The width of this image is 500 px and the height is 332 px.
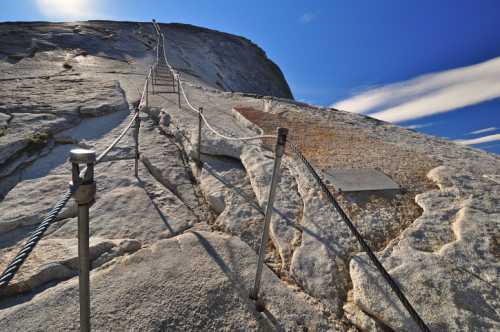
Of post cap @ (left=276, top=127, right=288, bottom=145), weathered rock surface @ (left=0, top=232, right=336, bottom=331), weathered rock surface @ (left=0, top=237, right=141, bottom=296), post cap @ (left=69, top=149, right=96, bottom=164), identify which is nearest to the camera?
post cap @ (left=69, top=149, right=96, bottom=164)

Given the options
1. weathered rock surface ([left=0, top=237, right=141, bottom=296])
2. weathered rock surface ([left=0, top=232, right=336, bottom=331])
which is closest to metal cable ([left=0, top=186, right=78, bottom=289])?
weathered rock surface ([left=0, top=232, right=336, bottom=331])

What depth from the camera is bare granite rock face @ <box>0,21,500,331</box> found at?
7.54 feet

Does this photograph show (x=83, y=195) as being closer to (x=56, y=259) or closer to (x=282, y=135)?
(x=282, y=135)

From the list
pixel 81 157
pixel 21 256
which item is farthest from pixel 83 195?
pixel 21 256

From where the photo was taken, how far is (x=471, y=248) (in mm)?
2674

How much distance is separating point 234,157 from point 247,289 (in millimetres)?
2622

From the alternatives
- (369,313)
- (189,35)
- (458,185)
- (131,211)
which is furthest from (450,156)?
(189,35)

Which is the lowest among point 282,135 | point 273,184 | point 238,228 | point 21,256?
point 238,228

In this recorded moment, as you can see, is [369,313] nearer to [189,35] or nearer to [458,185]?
[458,185]

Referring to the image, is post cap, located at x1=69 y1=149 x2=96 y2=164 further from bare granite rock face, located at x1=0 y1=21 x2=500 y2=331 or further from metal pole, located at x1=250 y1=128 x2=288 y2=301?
bare granite rock face, located at x1=0 y1=21 x2=500 y2=331

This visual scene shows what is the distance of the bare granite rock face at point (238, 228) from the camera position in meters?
2.30

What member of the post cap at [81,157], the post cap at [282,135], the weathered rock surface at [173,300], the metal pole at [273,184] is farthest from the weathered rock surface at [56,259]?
the post cap at [282,135]

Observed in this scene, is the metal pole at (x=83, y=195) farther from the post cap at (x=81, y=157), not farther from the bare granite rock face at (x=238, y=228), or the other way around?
the bare granite rock face at (x=238, y=228)

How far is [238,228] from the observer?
3369 millimetres
